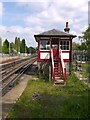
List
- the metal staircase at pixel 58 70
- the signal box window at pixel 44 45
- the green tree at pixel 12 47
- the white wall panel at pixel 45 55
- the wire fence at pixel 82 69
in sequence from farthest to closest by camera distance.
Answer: the green tree at pixel 12 47 < the signal box window at pixel 44 45 < the white wall panel at pixel 45 55 < the wire fence at pixel 82 69 < the metal staircase at pixel 58 70

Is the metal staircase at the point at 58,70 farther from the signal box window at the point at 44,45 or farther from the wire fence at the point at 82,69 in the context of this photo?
the wire fence at the point at 82,69

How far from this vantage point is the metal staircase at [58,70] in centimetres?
1972

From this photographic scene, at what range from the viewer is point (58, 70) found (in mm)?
22703

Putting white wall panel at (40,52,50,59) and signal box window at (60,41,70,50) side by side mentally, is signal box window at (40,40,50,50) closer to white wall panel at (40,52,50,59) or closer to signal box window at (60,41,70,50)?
white wall panel at (40,52,50,59)

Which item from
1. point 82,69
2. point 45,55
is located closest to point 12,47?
point 82,69

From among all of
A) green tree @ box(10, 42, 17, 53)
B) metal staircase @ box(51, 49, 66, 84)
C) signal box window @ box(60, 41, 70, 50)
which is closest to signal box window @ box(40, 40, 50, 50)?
signal box window @ box(60, 41, 70, 50)

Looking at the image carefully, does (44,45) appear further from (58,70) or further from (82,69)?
(82,69)

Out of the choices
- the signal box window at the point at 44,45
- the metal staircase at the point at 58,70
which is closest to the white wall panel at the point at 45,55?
the signal box window at the point at 44,45

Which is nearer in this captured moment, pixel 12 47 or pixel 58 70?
pixel 58 70

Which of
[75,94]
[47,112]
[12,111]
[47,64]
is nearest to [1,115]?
[12,111]

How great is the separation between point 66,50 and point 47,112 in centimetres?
1577

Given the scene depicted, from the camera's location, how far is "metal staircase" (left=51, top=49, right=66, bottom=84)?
19716 mm

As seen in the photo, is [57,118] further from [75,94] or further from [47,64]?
[47,64]

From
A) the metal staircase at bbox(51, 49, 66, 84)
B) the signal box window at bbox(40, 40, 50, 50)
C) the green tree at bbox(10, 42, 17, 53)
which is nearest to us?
the metal staircase at bbox(51, 49, 66, 84)
